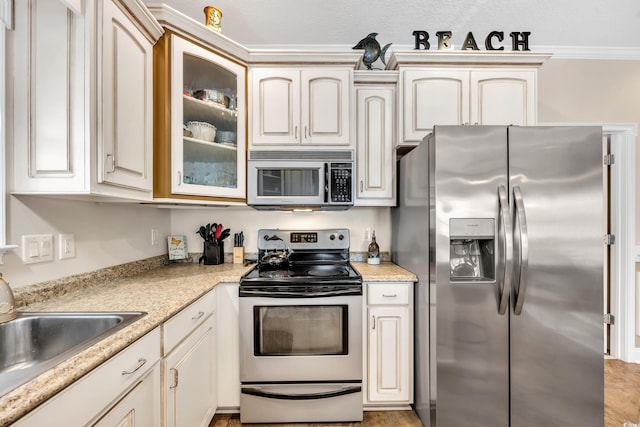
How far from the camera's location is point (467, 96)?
6.92 feet

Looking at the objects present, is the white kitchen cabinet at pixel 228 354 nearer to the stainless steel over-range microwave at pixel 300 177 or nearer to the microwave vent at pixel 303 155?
the stainless steel over-range microwave at pixel 300 177

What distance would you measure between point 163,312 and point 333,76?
1785mm

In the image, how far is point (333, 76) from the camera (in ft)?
6.93

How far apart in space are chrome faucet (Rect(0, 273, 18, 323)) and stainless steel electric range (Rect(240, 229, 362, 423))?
97 centimetres

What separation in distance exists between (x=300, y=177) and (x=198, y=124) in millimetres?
734

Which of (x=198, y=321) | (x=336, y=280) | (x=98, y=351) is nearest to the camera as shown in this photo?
(x=98, y=351)

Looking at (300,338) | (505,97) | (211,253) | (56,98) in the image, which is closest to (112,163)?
(56,98)

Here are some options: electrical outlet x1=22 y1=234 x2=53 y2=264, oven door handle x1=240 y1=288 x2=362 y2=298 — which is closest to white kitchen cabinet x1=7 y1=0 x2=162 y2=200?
electrical outlet x1=22 y1=234 x2=53 y2=264

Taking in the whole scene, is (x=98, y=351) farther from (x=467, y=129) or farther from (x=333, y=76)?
(x=333, y=76)

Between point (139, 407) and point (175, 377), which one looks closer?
point (139, 407)

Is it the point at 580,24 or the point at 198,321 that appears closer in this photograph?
the point at 198,321

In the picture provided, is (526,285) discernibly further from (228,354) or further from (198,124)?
(198,124)

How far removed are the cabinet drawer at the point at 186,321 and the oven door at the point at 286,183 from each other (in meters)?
0.73

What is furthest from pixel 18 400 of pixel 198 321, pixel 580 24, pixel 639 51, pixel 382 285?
pixel 639 51
